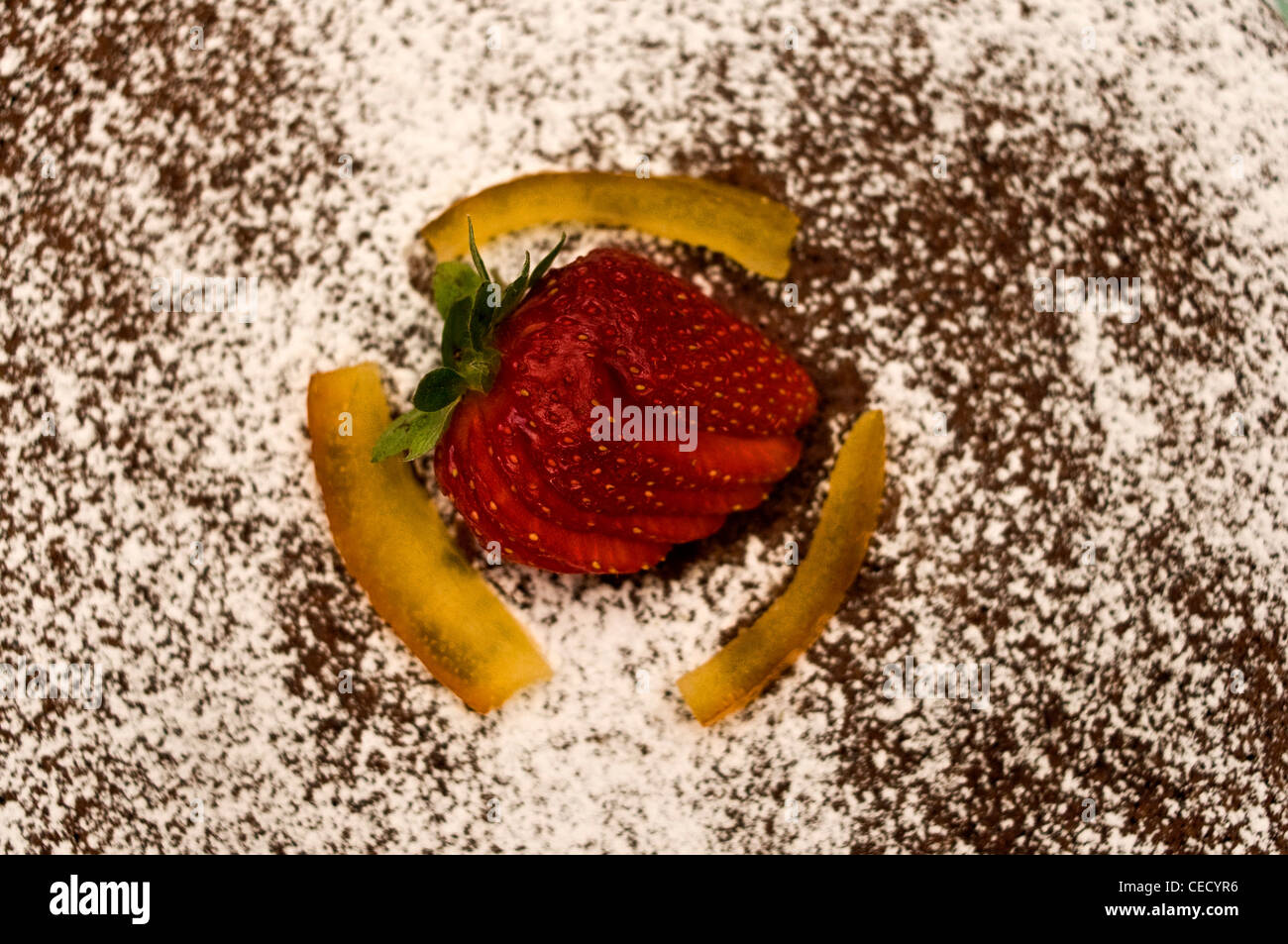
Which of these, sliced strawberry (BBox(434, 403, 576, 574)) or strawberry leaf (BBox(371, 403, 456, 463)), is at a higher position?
strawberry leaf (BBox(371, 403, 456, 463))

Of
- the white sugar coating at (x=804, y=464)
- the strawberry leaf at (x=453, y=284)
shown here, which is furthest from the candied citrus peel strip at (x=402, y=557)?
the strawberry leaf at (x=453, y=284)

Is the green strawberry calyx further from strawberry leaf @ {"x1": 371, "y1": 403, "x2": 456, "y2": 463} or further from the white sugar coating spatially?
the white sugar coating

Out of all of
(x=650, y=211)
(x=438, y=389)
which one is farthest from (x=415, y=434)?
(x=650, y=211)

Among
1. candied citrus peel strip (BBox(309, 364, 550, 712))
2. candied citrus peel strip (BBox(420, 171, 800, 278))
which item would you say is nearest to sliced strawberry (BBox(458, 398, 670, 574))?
candied citrus peel strip (BBox(309, 364, 550, 712))

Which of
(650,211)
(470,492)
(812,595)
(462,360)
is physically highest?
(650,211)

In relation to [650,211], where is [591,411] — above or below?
below

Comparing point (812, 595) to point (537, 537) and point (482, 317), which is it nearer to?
point (537, 537)
